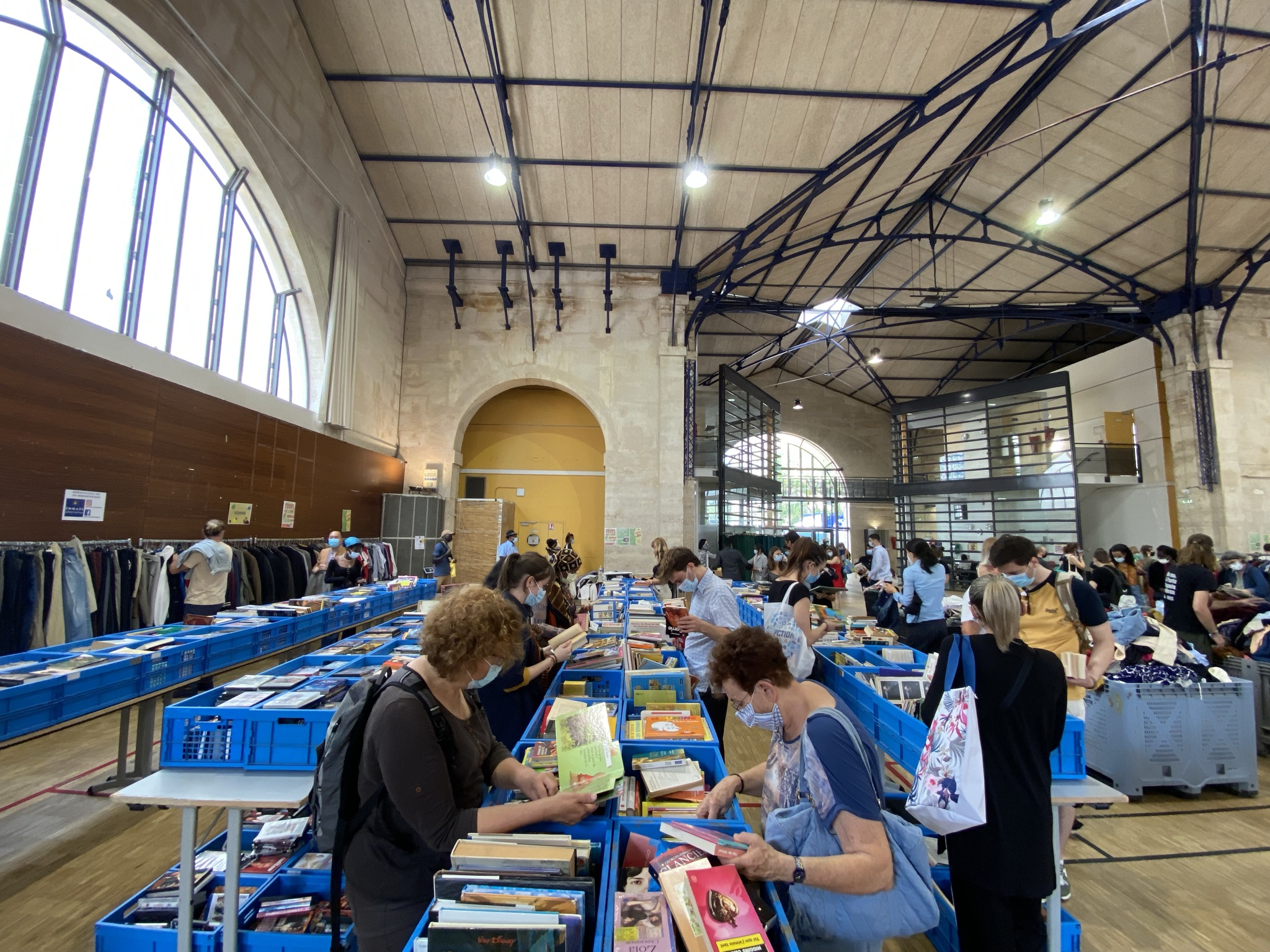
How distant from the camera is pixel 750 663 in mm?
1616

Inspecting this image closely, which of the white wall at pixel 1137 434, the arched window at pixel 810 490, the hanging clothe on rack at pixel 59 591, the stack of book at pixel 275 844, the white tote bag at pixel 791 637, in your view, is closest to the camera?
the stack of book at pixel 275 844

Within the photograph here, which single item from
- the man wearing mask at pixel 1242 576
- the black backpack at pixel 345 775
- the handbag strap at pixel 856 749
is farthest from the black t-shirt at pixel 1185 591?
the black backpack at pixel 345 775

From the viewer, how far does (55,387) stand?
4.88 meters

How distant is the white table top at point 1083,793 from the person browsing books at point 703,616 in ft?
5.38

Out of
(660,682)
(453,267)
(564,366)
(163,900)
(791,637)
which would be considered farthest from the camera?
(564,366)

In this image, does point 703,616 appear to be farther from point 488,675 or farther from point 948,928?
point 488,675

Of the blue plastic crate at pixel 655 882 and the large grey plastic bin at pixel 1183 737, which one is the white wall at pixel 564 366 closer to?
the large grey plastic bin at pixel 1183 737

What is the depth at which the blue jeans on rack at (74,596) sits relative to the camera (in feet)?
15.7

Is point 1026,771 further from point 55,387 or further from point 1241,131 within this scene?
point 1241,131

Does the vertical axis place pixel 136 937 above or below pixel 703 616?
below

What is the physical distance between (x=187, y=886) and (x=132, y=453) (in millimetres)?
5423

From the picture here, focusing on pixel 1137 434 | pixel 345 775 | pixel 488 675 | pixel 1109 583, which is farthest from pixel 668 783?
pixel 1137 434

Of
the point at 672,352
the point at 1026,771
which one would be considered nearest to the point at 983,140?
the point at 672,352

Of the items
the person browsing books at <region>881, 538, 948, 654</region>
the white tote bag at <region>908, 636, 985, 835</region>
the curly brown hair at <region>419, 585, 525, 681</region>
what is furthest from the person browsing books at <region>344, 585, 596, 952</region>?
the person browsing books at <region>881, 538, 948, 654</region>
